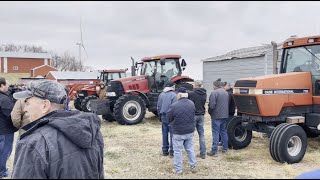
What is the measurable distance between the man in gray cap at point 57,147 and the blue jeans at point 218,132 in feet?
17.7

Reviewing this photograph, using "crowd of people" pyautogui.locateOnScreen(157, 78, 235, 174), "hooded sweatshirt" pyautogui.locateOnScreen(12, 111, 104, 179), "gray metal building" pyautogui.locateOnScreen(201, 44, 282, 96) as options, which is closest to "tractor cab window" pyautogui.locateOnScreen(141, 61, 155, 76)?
"crowd of people" pyautogui.locateOnScreen(157, 78, 235, 174)

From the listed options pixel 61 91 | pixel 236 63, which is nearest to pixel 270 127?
pixel 61 91

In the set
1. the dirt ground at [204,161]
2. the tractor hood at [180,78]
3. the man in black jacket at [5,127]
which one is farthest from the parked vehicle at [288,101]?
the man in black jacket at [5,127]

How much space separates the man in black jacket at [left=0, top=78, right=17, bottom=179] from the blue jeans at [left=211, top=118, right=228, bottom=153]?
4041mm

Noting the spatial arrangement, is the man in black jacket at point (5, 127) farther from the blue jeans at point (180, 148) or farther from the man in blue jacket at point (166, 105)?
the man in blue jacket at point (166, 105)

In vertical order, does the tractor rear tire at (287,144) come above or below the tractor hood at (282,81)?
below

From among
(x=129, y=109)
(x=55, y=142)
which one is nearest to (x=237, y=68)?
(x=129, y=109)

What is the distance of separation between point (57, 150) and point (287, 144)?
18.7 ft

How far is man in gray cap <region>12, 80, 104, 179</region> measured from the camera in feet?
6.46

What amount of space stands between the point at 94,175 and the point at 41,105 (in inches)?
23.6

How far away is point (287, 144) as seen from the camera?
6.73 metres

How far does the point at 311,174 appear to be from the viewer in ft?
7.20

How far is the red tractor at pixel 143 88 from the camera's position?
478 inches

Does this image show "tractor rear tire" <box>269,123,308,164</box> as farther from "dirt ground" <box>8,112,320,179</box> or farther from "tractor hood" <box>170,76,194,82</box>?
"tractor hood" <box>170,76,194,82</box>
